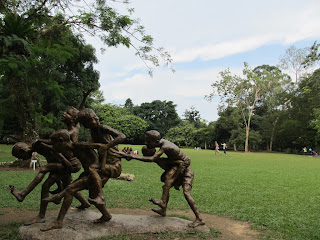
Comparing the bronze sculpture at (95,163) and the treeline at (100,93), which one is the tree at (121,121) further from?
the bronze sculpture at (95,163)

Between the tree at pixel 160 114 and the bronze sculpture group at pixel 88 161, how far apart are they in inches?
2166

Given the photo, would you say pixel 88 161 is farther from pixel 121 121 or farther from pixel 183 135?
pixel 183 135

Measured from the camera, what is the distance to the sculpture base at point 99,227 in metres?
4.29

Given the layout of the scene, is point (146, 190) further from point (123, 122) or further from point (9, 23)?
point (123, 122)

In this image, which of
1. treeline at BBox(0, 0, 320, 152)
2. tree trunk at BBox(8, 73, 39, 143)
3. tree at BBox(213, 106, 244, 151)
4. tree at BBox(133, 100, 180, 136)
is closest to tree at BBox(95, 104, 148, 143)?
treeline at BBox(0, 0, 320, 152)

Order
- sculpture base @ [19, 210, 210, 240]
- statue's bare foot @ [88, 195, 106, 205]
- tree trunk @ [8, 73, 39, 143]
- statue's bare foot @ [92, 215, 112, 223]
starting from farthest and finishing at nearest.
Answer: tree trunk @ [8, 73, 39, 143] → statue's bare foot @ [92, 215, 112, 223] → statue's bare foot @ [88, 195, 106, 205] → sculpture base @ [19, 210, 210, 240]

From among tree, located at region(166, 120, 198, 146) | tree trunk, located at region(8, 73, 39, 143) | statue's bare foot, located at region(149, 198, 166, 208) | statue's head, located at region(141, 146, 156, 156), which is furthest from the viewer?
tree, located at region(166, 120, 198, 146)

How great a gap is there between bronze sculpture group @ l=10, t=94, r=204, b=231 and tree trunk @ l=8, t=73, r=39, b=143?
9.73 meters

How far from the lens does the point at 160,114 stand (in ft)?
204

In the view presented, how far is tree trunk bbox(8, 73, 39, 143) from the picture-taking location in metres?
13.7

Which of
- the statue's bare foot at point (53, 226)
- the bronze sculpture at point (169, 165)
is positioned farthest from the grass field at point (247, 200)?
the statue's bare foot at point (53, 226)

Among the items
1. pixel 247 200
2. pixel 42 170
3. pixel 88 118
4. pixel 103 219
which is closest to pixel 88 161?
pixel 88 118

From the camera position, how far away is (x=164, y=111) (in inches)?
2452

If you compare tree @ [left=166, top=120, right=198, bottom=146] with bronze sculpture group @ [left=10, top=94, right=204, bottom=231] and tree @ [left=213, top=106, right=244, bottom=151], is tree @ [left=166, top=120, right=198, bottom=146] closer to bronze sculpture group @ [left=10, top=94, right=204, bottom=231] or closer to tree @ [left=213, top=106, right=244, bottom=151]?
tree @ [left=213, top=106, right=244, bottom=151]
